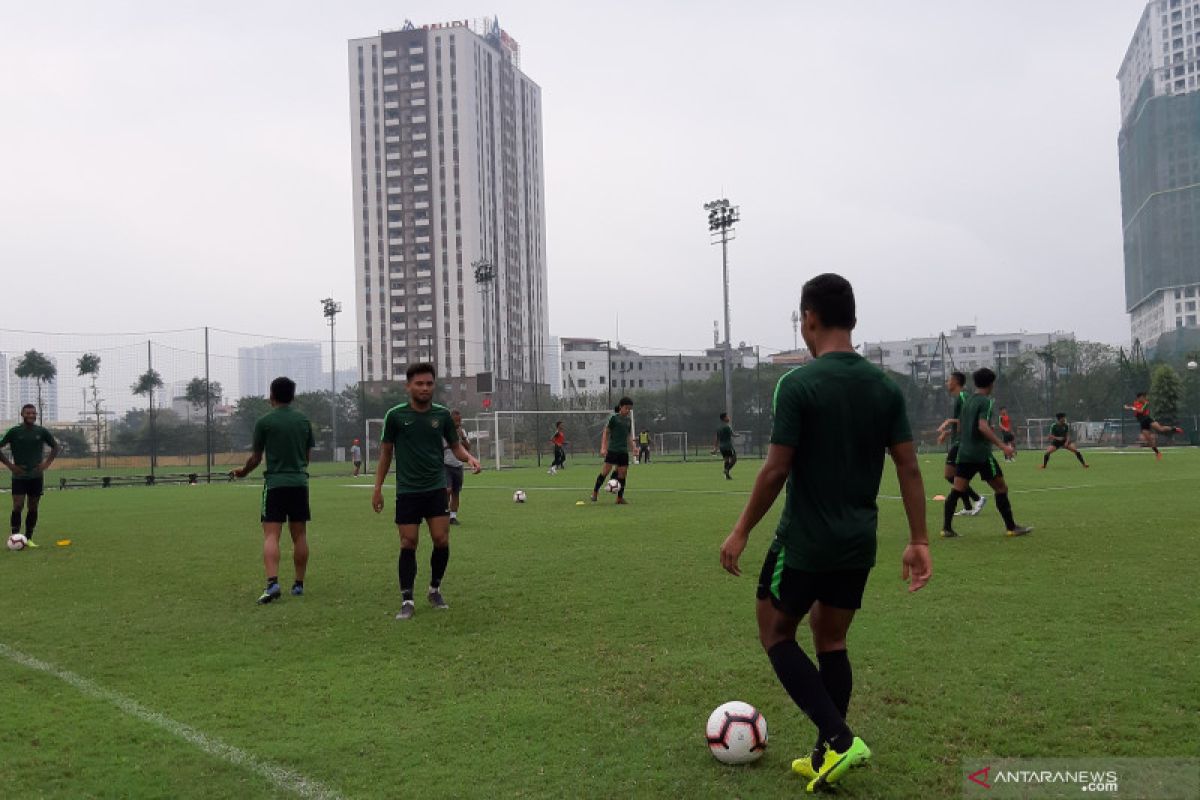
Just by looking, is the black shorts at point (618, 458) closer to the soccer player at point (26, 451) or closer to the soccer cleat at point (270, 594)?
the soccer player at point (26, 451)

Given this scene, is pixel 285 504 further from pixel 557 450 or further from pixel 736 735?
pixel 557 450

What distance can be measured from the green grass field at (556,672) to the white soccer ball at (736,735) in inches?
2.9

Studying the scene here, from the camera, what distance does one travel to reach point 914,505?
381cm

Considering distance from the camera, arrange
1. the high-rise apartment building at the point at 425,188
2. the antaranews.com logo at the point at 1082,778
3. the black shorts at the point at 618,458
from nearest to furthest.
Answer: the antaranews.com logo at the point at 1082,778 → the black shorts at the point at 618,458 → the high-rise apartment building at the point at 425,188

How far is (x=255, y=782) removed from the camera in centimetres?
402

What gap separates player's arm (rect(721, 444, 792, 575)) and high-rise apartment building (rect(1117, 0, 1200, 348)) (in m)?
106

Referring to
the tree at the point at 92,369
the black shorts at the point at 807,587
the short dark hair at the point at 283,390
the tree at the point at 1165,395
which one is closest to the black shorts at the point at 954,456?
the short dark hair at the point at 283,390

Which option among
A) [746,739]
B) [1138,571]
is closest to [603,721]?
[746,739]

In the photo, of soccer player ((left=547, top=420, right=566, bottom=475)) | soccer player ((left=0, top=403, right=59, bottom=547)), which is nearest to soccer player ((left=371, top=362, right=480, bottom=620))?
soccer player ((left=0, top=403, right=59, bottom=547))

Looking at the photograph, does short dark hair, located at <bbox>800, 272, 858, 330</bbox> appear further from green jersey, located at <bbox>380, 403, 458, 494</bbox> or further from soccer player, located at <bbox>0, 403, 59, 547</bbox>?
soccer player, located at <bbox>0, 403, 59, 547</bbox>

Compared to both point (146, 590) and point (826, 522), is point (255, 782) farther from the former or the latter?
point (146, 590)

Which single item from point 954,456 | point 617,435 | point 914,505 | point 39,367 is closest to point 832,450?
point 914,505

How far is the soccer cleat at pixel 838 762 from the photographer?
366 cm

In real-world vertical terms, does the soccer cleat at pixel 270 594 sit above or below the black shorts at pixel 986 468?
below
